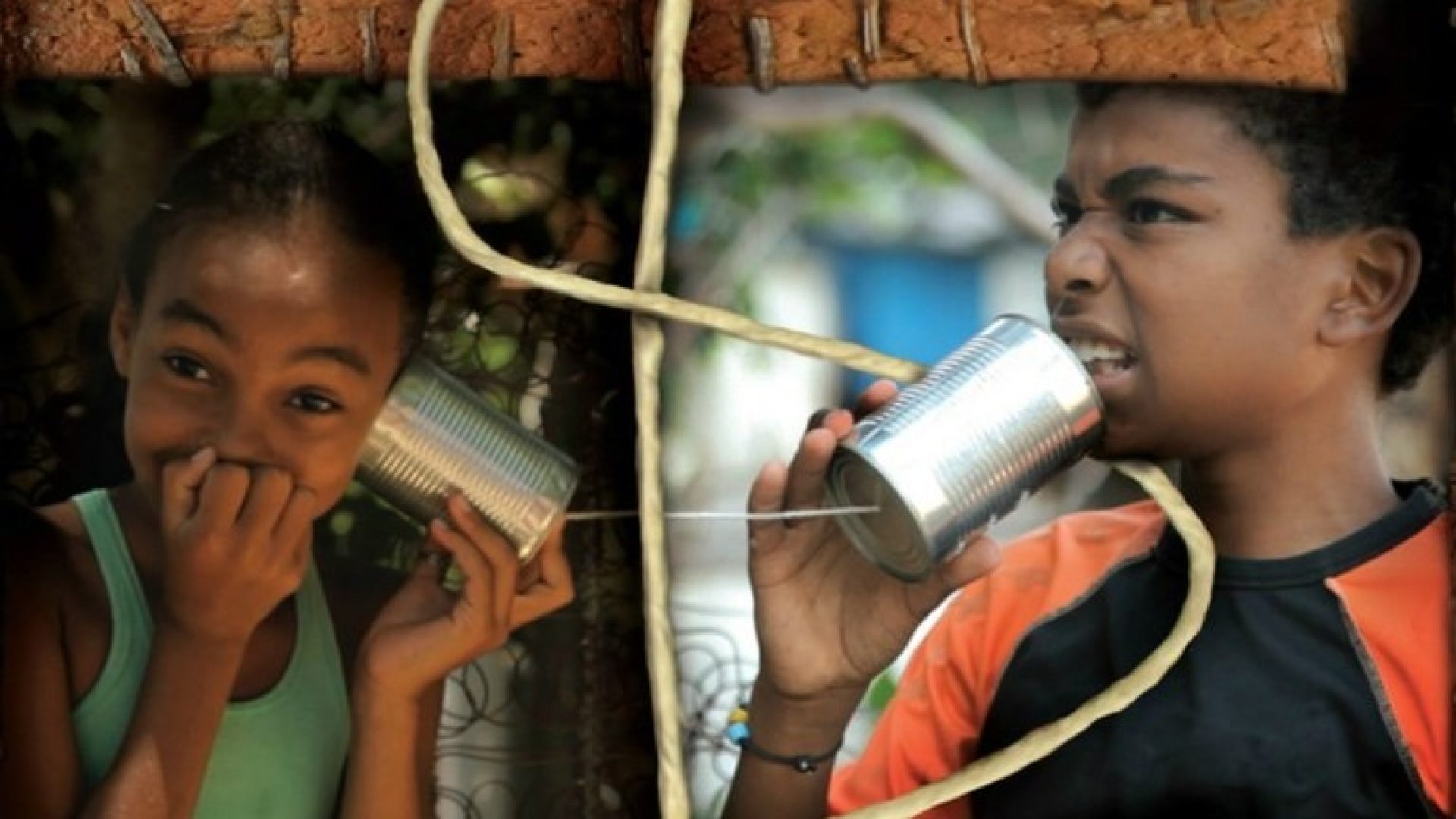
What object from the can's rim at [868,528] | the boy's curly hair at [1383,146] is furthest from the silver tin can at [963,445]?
the boy's curly hair at [1383,146]

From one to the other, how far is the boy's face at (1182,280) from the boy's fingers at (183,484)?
2.37 ft

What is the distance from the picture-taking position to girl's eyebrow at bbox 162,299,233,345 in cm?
169

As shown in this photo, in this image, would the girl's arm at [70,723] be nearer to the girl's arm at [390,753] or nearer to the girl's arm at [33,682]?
the girl's arm at [33,682]

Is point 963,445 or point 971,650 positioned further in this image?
point 971,650

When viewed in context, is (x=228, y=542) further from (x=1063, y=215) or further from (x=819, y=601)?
(x=1063, y=215)

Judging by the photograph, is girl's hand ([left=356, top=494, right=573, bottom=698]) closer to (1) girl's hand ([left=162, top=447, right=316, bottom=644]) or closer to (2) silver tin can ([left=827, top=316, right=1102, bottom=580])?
(1) girl's hand ([left=162, top=447, right=316, bottom=644])

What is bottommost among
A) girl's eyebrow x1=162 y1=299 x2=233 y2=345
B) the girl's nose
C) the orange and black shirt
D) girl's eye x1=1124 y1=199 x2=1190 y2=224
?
the orange and black shirt

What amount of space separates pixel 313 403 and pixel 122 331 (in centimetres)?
17

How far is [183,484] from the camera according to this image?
1.69 meters

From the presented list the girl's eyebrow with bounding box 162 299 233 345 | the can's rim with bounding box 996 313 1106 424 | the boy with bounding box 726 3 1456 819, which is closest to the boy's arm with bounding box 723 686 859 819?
→ the boy with bounding box 726 3 1456 819

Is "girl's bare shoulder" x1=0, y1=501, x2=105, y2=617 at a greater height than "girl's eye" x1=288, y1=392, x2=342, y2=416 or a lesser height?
lesser

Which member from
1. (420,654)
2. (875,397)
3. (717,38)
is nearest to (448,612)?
(420,654)

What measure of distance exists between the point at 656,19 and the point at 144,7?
44 centimetres

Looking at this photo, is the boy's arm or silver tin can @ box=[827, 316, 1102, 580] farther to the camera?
the boy's arm
